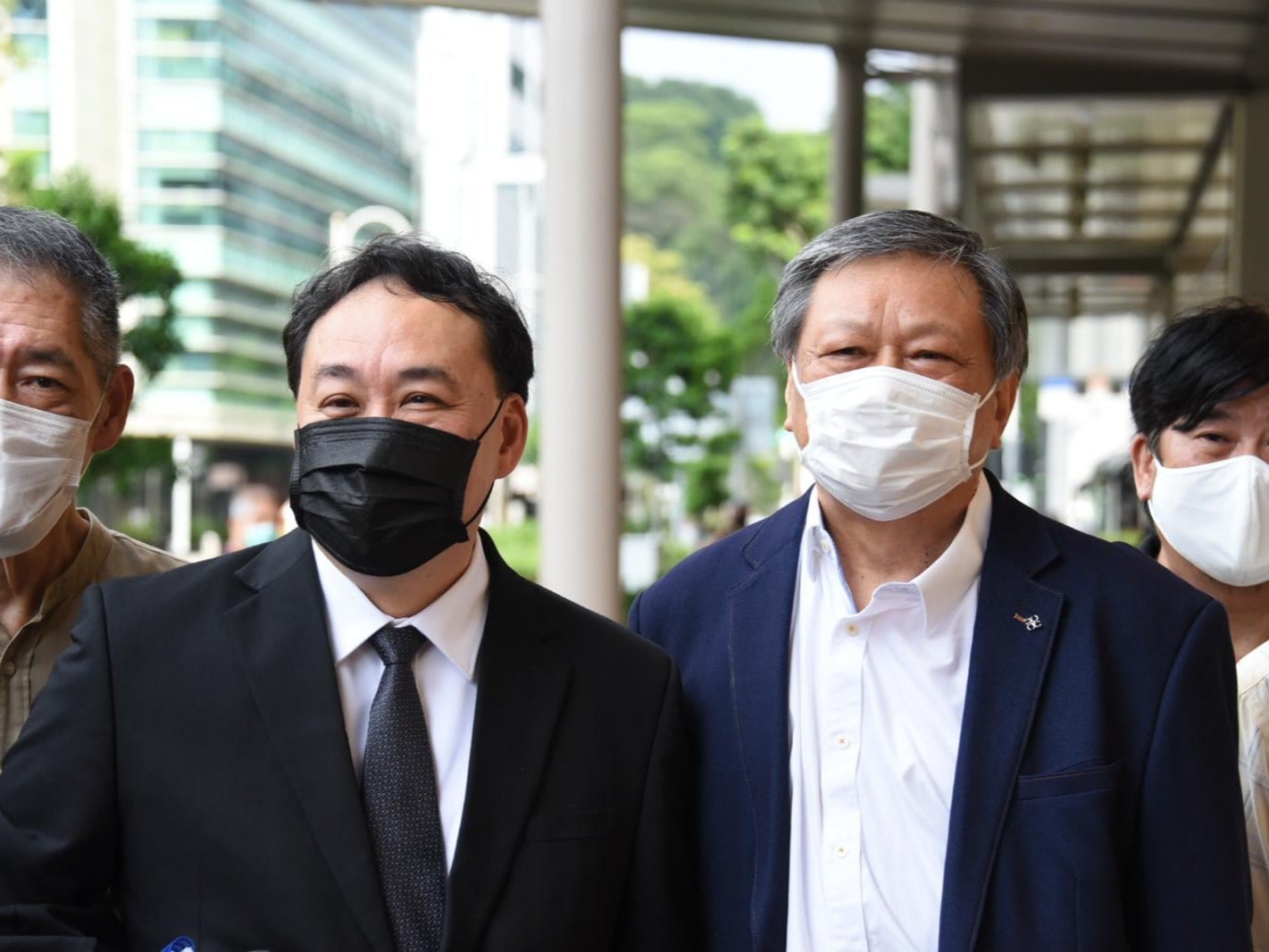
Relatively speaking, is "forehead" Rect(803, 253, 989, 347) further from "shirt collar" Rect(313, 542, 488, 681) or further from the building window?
the building window

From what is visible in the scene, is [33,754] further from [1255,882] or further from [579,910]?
[1255,882]

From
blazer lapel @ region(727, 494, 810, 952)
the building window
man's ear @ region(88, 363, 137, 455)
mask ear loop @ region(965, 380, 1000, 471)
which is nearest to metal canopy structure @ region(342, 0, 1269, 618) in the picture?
mask ear loop @ region(965, 380, 1000, 471)

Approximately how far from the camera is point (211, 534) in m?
35.1

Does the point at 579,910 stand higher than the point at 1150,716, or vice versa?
the point at 1150,716

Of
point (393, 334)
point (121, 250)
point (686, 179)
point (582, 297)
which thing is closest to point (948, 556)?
point (393, 334)

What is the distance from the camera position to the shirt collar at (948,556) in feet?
8.12

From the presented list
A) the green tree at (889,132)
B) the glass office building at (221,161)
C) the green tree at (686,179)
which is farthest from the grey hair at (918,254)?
the green tree at (686,179)

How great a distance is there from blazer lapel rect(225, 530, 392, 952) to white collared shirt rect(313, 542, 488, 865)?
3 centimetres

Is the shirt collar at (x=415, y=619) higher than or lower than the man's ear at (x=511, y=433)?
lower

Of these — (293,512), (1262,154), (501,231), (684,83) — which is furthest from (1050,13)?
(501,231)

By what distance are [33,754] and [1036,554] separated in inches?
60.9

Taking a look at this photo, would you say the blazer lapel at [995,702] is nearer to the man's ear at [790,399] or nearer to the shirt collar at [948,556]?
the shirt collar at [948,556]

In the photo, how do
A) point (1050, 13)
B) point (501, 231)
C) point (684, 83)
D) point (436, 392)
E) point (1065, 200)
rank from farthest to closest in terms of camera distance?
1. point (501, 231)
2. point (684, 83)
3. point (1065, 200)
4. point (1050, 13)
5. point (436, 392)

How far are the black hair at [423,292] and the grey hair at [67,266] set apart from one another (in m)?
0.37
